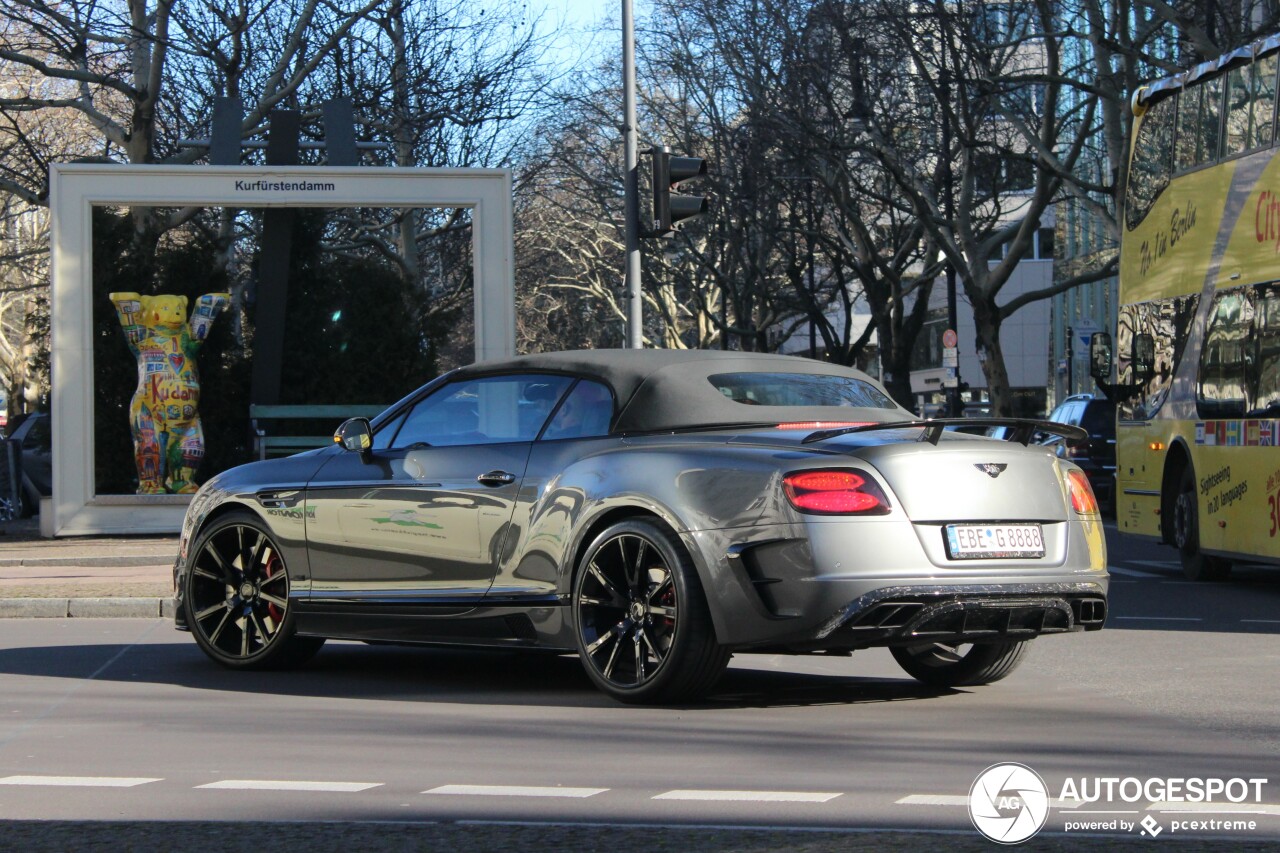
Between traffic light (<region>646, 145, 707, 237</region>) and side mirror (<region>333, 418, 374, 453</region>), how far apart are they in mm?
7222

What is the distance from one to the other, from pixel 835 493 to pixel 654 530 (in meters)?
0.78

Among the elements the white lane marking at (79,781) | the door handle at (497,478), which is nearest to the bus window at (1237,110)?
the door handle at (497,478)

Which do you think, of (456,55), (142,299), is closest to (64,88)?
(456,55)

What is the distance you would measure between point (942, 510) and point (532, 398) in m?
2.04

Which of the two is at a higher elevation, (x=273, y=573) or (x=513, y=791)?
(x=273, y=573)

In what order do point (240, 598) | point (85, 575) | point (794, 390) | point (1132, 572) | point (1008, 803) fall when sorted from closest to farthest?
1. point (1008, 803)
2. point (794, 390)
3. point (240, 598)
4. point (85, 575)
5. point (1132, 572)

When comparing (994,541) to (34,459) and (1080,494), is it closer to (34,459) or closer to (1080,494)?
(1080,494)

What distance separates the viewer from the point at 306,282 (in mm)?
25422

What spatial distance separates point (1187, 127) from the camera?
55.5 ft

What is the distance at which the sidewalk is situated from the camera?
13.1 metres

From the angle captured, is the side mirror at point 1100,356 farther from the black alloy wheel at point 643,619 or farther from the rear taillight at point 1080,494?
the black alloy wheel at point 643,619

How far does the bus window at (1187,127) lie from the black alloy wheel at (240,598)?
10253 millimetres

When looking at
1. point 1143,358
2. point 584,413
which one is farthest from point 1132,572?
point 584,413

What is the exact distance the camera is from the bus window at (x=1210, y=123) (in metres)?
16.2
